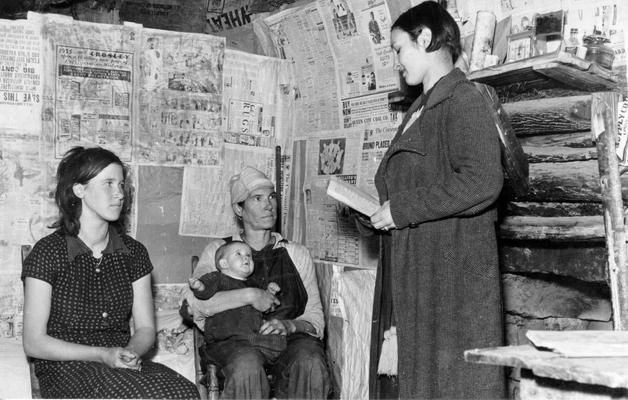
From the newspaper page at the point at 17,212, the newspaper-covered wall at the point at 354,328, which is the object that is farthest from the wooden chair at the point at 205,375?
the newspaper page at the point at 17,212

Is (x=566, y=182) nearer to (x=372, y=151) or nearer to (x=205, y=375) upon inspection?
(x=372, y=151)

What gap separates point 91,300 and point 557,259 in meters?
1.73

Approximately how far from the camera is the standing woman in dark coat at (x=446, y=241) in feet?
7.15

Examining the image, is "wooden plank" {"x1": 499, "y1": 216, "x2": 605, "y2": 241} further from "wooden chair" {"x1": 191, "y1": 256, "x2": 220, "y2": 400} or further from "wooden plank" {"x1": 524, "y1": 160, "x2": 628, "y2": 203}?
"wooden chair" {"x1": 191, "y1": 256, "x2": 220, "y2": 400}

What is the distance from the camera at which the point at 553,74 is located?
2.51 meters

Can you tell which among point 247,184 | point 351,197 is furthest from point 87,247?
point 351,197

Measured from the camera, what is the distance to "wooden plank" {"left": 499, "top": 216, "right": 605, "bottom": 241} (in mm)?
2660

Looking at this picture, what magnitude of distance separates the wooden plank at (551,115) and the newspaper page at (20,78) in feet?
7.51

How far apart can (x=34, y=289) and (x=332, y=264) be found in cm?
160

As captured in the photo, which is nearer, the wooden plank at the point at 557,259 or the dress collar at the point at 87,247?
the wooden plank at the point at 557,259

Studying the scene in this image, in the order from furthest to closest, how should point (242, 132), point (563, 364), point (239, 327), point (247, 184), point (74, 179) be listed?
point (242, 132)
point (247, 184)
point (239, 327)
point (74, 179)
point (563, 364)

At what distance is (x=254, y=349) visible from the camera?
10.6 feet

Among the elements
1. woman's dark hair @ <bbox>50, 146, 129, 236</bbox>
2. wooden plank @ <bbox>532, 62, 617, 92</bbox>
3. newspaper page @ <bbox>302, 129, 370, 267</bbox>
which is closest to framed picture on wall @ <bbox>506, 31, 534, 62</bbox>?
wooden plank @ <bbox>532, 62, 617, 92</bbox>

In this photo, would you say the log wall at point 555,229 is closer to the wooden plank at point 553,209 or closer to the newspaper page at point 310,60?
the wooden plank at point 553,209
